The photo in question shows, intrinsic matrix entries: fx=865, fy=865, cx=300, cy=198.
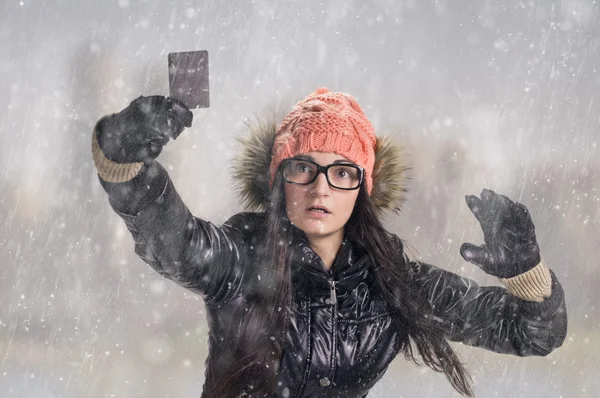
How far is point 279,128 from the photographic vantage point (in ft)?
8.19

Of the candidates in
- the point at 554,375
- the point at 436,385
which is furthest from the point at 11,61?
the point at 554,375

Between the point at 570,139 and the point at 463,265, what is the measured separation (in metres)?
0.86

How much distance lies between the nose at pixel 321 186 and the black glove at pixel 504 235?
1.27ft

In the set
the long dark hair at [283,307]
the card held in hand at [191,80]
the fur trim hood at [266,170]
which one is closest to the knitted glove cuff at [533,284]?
the long dark hair at [283,307]

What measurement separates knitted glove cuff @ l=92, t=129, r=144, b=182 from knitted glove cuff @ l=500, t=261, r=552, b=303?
106 cm

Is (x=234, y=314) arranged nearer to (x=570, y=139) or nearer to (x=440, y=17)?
(x=440, y=17)

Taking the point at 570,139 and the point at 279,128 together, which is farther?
the point at 570,139

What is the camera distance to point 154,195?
210 cm

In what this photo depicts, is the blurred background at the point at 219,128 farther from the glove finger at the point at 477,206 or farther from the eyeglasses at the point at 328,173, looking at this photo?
the glove finger at the point at 477,206

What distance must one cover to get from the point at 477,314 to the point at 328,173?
2.11ft

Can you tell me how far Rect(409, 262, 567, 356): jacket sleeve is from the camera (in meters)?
2.52

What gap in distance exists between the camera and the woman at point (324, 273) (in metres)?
2.33

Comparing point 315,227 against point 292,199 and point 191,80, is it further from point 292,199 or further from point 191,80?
point 191,80

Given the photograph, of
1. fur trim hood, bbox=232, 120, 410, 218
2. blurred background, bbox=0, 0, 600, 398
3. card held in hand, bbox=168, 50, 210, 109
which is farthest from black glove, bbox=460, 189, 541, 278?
blurred background, bbox=0, 0, 600, 398
